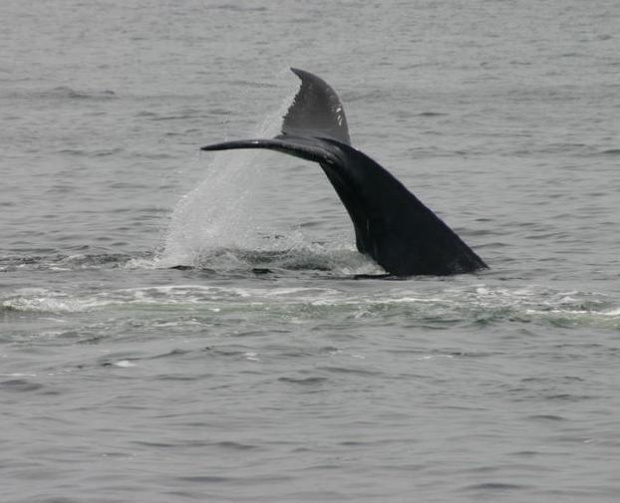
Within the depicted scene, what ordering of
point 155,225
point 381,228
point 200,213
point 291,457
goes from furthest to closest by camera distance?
point 155,225 < point 200,213 < point 381,228 < point 291,457

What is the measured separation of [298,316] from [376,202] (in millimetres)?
1912

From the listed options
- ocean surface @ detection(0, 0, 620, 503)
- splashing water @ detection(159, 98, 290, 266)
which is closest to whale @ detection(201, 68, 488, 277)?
ocean surface @ detection(0, 0, 620, 503)

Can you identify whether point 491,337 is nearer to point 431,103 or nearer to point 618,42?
point 431,103

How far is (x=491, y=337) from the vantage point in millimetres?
11641

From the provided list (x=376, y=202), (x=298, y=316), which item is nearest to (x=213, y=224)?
(x=376, y=202)

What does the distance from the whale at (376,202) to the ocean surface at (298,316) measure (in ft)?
0.89

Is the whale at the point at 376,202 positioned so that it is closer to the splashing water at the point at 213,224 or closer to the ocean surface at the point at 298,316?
the ocean surface at the point at 298,316

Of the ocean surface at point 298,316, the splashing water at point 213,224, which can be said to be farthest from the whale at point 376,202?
the splashing water at point 213,224

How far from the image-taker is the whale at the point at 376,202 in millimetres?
13656

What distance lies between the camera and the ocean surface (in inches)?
350

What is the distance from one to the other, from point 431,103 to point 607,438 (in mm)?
21204

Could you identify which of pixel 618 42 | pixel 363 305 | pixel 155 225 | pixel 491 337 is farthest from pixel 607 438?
pixel 618 42

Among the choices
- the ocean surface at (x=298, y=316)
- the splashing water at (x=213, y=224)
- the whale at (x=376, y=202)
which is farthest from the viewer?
the splashing water at (x=213, y=224)

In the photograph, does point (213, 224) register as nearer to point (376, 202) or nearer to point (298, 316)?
point (376, 202)
